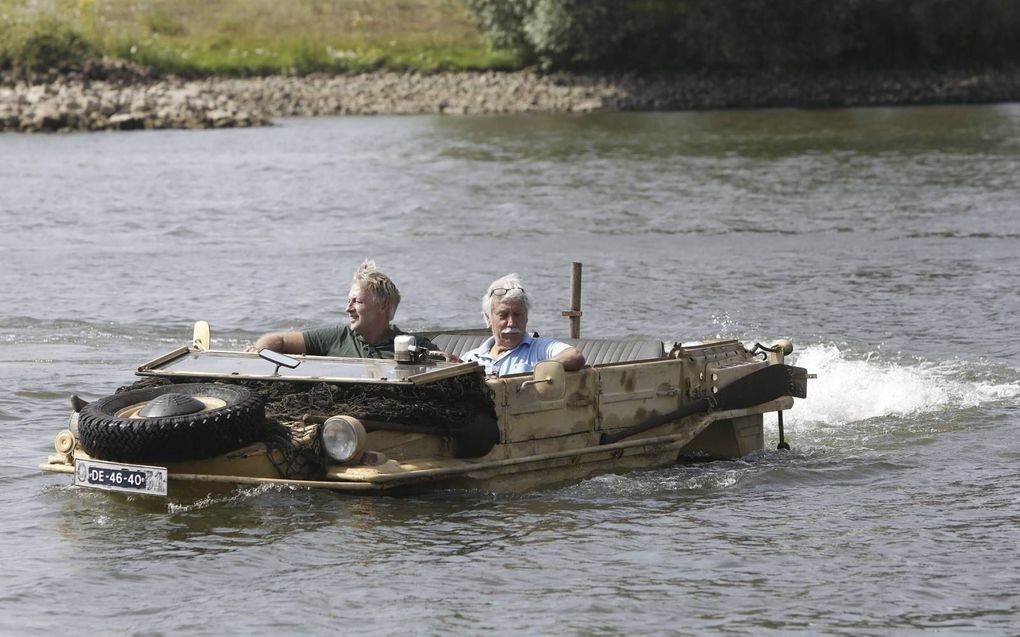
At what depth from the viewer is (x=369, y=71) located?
64000 mm

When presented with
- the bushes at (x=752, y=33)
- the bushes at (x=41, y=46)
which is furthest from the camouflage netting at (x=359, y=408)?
the bushes at (x=41, y=46)

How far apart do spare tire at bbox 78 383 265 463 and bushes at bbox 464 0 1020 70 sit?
52.1 m

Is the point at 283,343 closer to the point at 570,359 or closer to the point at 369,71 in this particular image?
the point at 570,359

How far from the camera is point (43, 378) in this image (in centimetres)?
1444

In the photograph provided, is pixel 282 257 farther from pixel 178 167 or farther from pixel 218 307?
pixel 178 167

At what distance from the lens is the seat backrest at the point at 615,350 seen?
37.3ft

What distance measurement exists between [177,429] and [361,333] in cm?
181

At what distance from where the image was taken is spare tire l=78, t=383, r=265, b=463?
9.06m

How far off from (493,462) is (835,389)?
17.6 feet

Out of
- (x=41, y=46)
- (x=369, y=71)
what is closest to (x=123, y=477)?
(x=369, y=71)

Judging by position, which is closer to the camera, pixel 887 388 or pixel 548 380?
pixel 548 380

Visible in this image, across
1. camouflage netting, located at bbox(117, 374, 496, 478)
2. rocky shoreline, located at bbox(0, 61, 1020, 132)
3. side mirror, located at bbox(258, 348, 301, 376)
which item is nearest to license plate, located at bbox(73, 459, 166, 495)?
camouflage netting, located at bbox(117, 374, 496, 478)

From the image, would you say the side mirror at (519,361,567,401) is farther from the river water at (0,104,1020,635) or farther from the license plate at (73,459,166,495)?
the license plate at (73,459,166,495)

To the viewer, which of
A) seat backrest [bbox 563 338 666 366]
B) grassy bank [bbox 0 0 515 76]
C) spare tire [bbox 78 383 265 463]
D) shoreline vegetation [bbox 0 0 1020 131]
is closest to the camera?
spare tire [bbox 78 383 265 463]
